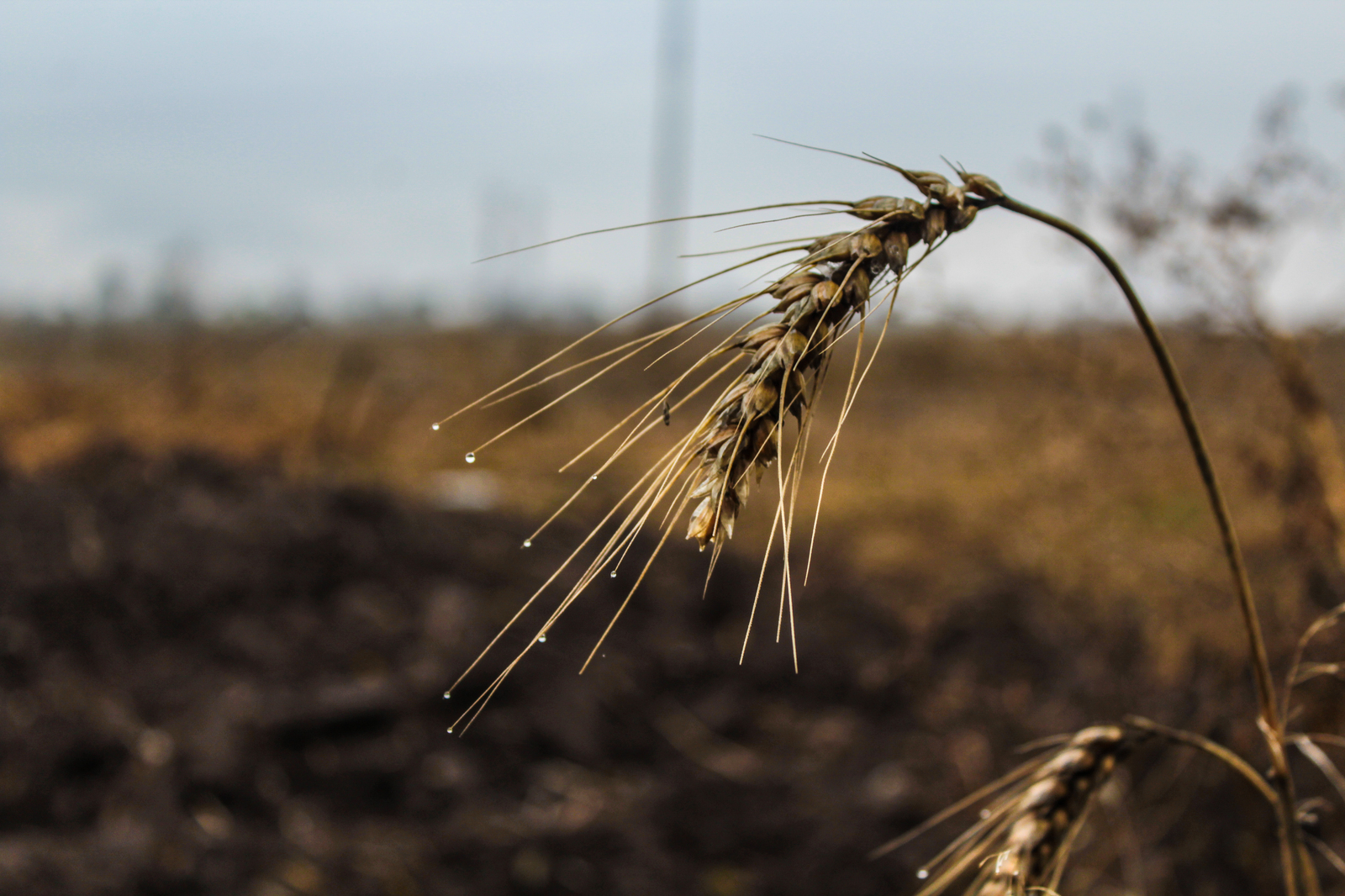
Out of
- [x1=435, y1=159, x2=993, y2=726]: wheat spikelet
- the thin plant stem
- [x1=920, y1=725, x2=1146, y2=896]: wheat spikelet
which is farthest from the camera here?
[x1=920, y1=725, x2=1146, y2=896]: wheat spikelet

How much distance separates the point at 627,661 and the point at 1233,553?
5.18m

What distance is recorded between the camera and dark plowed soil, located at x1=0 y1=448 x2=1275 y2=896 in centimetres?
419

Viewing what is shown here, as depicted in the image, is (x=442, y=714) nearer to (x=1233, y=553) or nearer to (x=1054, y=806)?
(x=1054, y=806)

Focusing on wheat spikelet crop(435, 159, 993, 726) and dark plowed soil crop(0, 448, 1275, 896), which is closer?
wheat spikelet crop(435, 159, 993, 726)

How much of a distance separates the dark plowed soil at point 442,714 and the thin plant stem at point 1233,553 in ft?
8.97

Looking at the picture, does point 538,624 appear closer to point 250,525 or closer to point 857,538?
point 250,525

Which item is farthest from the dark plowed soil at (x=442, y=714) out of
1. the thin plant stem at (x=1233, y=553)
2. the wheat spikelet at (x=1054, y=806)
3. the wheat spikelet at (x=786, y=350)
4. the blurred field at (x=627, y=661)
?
the wheat spikelet at (x=786, y=350)

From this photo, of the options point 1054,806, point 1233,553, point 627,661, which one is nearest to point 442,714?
point 627,661

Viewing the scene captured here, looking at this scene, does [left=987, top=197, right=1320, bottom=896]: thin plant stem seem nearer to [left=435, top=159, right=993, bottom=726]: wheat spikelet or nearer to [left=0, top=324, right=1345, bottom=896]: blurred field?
[left=435, top=159, right=993, bottom=726]: wheat spikelet

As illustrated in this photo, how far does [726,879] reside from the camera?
14.1ft

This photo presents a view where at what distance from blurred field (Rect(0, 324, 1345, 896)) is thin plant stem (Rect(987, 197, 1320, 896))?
170 centimetres

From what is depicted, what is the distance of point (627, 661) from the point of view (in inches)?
247

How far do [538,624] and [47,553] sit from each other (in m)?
3.36

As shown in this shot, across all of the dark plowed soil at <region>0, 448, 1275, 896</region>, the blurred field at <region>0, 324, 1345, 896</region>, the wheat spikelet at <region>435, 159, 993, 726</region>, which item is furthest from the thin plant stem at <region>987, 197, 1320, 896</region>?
the dark plowed soil at <region>0, 448, 1275, 896</region>
